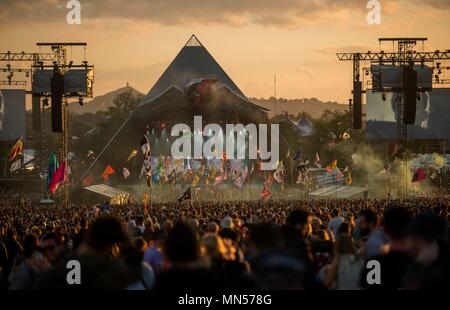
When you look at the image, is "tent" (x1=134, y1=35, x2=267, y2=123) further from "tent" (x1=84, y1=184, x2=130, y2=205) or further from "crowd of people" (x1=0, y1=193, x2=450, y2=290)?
"crowd of people" (x1=0, y1=193, x2=450, y2=290)

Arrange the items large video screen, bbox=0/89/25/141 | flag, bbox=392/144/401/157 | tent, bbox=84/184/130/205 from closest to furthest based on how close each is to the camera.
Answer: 1. flag, bbox=392/144/401/157
2. tent, bbox=84/184/130/205
3. large video screen, bbox=0/89/25/141

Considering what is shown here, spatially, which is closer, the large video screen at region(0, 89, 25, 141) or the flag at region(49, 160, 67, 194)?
the flag at region(49, 160, 67, 194)

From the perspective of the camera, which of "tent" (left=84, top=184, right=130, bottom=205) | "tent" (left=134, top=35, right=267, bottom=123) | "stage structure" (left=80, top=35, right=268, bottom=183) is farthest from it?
"tent" (left=134, top=35, right=267, bottom=123)

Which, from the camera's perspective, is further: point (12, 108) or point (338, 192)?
point (12, 108)

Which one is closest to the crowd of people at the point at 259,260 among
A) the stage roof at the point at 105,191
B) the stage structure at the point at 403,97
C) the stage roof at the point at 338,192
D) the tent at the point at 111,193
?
the stage structure at the point at 403,97

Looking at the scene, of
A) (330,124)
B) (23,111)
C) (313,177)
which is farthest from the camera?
(330,124)

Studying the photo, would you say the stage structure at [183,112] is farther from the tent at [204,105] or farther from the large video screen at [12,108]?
the large video screen at [12,108]

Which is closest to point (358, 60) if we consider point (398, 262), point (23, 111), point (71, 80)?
point (71, 80)

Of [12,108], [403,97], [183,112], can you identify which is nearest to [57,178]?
[403,97]

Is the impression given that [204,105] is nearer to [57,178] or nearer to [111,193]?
[111,193]

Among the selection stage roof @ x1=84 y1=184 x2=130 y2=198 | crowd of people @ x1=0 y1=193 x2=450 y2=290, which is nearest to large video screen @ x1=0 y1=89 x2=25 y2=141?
stage roof @ x1=84 y1=184 x2=130 y2=198

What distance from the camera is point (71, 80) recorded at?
156ft
